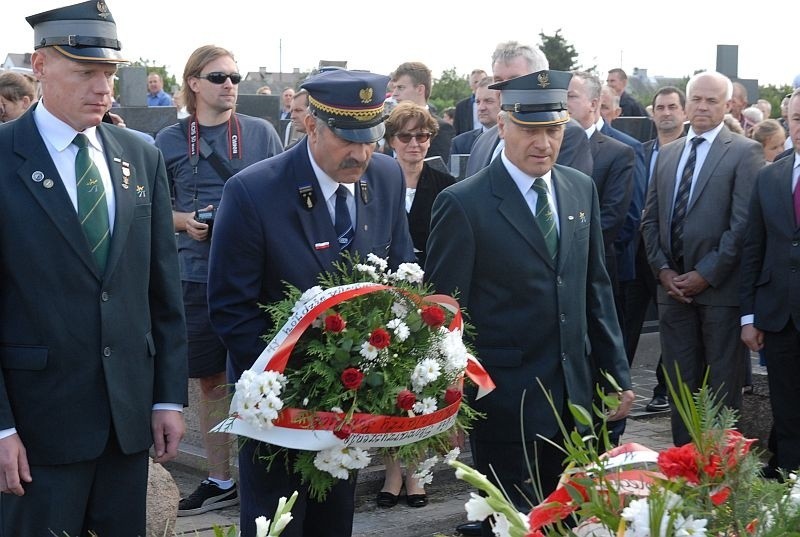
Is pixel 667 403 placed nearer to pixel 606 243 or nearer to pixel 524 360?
pixel 606 243

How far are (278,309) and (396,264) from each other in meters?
0.81

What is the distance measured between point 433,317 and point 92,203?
119 centimetres

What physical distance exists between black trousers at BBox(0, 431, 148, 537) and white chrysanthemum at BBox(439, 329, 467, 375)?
115 centimetres

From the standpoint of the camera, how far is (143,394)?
4.05 metres

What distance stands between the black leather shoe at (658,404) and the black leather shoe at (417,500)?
3.08 m

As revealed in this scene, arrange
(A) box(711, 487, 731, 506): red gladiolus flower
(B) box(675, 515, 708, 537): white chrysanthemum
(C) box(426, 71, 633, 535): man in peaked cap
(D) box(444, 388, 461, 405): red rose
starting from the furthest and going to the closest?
(C) box(426, 71, 633, 535): man in peaked cap → (D) box(444, 388, 461, 405): red rose → (A) box(711, 487, 731, 506): red gladiolus flower → (B) box(675, 515, 708, 537): white chrysanthemum

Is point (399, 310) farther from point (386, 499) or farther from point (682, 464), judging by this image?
point (386, 499)

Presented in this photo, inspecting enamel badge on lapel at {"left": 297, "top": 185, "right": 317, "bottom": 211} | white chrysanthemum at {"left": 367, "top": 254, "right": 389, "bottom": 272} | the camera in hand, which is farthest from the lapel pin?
the camera in hand

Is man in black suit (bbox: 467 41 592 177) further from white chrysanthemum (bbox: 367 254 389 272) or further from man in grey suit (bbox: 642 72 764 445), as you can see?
white chrysanthemum (bbox: 367 254 389 272)

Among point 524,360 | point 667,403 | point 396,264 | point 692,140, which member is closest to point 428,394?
point 396,264

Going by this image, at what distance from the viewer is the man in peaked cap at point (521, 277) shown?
4.78 metres

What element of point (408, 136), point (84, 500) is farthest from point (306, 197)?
point (408, 136)

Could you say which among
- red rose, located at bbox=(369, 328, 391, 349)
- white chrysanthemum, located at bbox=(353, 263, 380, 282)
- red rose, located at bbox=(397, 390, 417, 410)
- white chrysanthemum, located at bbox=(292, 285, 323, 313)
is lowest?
red rose, located at bbox=(397, 390, 417, 410)

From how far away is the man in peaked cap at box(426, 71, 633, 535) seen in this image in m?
4.78
